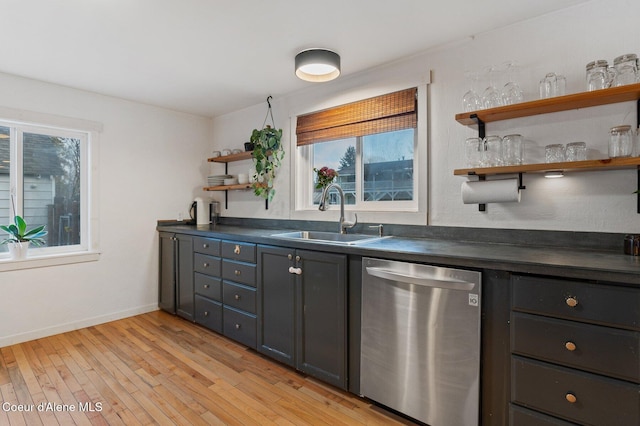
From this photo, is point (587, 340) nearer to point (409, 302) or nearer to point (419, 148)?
point (409, 302)

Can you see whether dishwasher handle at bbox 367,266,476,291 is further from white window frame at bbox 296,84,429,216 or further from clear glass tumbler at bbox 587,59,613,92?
clear glass tumbler at bbox 587,59,613,92

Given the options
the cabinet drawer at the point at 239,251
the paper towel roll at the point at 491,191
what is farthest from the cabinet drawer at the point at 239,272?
the paper towel roll at the point at 491,191

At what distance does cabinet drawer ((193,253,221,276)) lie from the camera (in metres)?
2.90

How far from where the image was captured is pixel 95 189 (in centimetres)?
320

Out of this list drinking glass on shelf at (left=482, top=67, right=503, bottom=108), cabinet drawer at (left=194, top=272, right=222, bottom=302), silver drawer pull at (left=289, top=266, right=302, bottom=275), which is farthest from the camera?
cabinet drawer at (left=194, top=272, right=222, bottom=302)

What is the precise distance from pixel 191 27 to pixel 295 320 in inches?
79.0

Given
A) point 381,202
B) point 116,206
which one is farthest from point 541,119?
point 116,206

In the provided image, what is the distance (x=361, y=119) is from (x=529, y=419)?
2.15 m

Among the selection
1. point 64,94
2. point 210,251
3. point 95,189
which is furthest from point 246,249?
point 64,94

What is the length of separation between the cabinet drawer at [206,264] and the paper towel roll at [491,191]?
6.78 feet

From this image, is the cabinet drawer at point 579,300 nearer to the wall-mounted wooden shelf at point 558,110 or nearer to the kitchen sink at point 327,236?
the wall-mounted wooden shelf at point 558,110

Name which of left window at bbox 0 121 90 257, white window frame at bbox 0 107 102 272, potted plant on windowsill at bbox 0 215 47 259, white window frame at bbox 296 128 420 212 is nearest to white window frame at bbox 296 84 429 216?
white window frame at bbox 296 128 420 212

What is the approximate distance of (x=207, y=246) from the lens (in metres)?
2.98

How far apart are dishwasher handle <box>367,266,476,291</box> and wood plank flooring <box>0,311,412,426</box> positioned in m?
0.79
